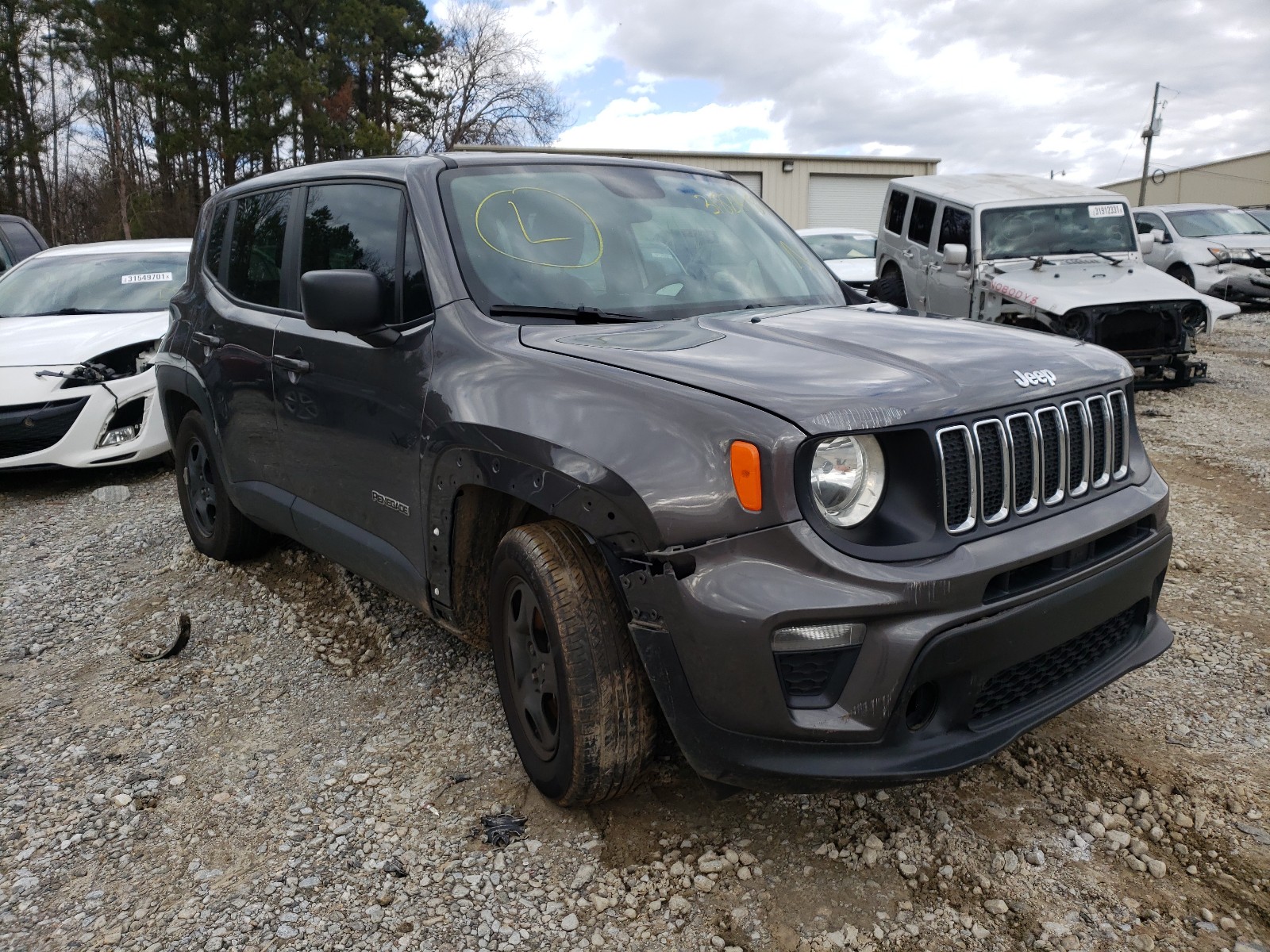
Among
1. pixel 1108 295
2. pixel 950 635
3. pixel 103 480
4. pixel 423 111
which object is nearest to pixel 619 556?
pixel 950 635

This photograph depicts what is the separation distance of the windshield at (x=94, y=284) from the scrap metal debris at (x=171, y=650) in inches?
161

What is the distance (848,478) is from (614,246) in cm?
137

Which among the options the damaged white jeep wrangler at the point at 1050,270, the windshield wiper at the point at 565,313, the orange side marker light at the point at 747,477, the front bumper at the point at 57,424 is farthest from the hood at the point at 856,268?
the orange side marker light at the point at 747,477

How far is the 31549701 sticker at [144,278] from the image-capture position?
24.6 feet

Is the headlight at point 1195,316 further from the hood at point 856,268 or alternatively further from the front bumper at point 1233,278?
the front bumper at point 1233,278

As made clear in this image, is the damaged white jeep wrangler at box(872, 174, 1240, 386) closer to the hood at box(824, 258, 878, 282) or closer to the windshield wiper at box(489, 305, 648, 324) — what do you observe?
the hood at box(824, 258, 878, 282)

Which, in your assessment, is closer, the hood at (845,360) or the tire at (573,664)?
the hood at (845,360)

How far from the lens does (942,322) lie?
9.77ft

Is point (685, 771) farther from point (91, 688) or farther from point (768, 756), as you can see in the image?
point (91, 688)

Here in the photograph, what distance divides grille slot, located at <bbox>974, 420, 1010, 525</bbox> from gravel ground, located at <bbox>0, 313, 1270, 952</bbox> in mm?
910

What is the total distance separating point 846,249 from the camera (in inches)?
548

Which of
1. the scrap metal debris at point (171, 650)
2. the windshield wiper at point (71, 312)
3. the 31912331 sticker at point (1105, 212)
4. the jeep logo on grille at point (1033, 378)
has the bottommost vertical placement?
the scrap metal debris at point (171, 650)

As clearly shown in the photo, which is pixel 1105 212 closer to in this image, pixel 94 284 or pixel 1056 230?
pixel 1056 230

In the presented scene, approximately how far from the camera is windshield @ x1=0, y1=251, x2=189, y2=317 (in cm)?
733
